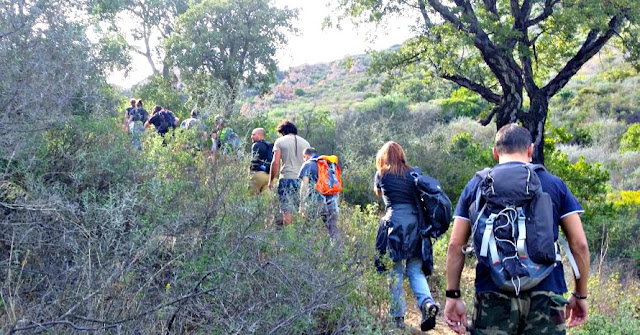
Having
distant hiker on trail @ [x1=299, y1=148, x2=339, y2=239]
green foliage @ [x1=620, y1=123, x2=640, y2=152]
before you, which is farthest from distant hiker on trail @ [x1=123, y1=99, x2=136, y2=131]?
green foliage @ [x1=620, y1=123, x2=640, y2=152]

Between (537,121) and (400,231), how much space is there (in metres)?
7.06

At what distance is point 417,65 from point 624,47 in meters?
3.85

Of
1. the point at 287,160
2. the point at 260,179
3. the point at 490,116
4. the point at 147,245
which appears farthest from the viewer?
the point at 490,116

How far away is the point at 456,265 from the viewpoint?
345 cm

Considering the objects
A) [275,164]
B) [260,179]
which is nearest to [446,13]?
[260,179]

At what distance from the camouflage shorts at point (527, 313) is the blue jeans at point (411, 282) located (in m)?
1.69

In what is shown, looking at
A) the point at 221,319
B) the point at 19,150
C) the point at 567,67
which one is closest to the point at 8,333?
the point at 221,319

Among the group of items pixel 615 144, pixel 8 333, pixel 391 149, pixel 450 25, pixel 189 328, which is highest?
pixel 450 25

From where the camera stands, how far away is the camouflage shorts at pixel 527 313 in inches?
122

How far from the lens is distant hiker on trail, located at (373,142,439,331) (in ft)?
16.4

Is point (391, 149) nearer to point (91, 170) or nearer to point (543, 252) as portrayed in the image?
point (543, 252)

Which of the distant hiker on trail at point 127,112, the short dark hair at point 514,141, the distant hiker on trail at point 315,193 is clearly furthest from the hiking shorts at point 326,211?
the distant hiker on trail at point 127,112

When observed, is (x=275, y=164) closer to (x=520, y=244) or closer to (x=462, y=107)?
(x=520, y=244)

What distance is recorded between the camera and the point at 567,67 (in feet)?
37.4
